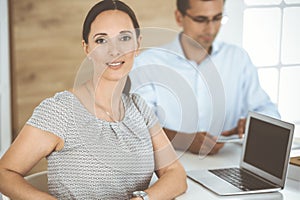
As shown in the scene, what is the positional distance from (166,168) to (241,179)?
27 cm

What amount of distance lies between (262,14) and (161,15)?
2.20 ft

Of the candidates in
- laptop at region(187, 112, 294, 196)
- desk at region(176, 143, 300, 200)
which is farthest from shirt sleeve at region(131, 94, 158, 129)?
laptop at region(187, 112, 294, 196)

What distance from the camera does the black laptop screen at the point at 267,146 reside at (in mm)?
1992

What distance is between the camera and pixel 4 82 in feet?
10.3

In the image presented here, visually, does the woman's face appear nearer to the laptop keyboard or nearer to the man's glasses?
the laptop keyboard

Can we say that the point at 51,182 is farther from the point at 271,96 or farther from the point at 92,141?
the point at 271,96

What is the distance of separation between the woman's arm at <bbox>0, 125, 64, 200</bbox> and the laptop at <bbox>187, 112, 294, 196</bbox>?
566mm

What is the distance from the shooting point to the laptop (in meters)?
1.95

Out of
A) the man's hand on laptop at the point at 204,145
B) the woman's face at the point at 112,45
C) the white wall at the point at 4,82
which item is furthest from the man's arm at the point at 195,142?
the white wall at the point at 4,82

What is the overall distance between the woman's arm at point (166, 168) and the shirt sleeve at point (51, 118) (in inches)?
12.7

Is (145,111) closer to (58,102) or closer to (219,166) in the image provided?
(58,102)

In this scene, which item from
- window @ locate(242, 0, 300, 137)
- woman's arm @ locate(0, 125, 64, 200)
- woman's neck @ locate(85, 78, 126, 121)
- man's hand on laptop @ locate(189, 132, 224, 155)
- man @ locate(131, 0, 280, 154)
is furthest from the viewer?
window @ locate(242, 0, 300, 137)

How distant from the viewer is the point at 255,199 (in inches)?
73.8

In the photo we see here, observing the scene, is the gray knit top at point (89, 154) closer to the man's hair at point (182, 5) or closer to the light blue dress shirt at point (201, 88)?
the light blue dress shirt at point (201, 88)
